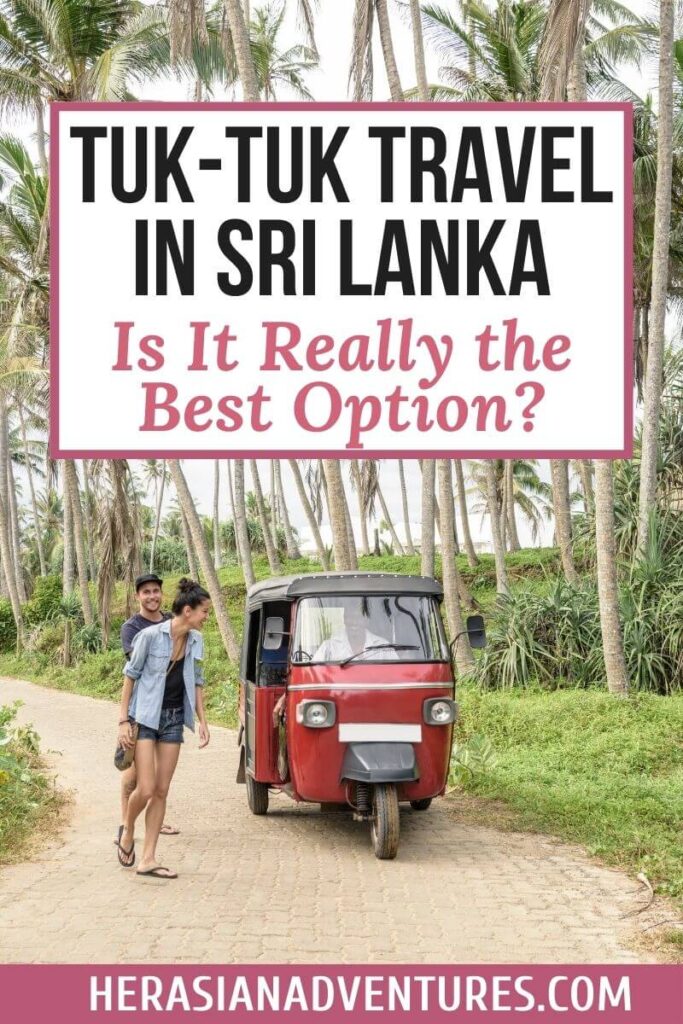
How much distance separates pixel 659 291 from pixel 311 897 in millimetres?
11986

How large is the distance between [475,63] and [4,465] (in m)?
21.2

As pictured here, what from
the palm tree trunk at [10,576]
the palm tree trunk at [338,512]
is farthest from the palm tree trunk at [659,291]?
the palm tree trunk at [10,576]

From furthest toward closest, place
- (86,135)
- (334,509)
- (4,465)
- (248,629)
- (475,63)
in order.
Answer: (4,465) → (475,63) → (334,509) → (248,629) → (86,135)

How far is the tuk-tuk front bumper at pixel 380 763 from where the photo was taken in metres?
8.27

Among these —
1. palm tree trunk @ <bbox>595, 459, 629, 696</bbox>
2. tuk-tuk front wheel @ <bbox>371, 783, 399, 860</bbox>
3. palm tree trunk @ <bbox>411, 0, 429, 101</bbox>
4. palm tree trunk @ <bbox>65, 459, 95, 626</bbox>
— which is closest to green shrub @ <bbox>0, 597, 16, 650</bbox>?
palm tree trunk @ <bbox>65, 459, 95, 626</bbox>

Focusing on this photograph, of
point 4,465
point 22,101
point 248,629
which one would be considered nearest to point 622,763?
point 248,629

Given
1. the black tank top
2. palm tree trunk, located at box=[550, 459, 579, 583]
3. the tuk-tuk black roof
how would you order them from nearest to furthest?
the black tank top, the tuk-tuk black roof, palm tree trunk, located at box=[550, 459, 579, 583]

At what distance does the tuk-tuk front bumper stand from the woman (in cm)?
117

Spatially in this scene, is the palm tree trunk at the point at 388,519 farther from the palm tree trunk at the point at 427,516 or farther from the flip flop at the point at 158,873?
the flip flop at the point at 158,873

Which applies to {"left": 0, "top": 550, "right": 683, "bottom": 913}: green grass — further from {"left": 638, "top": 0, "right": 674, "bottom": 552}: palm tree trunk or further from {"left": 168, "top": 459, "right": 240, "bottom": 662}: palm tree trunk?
{"left": 638, "top": 0, "right": 674, "bottom": 552}: palm tree trunk

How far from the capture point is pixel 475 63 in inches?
1006

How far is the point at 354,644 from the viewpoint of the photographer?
346 inches

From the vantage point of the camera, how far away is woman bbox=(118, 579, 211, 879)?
25.0ft
